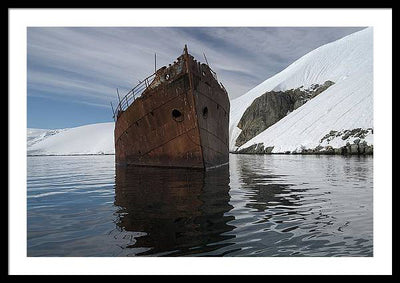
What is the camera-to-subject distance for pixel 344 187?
10766 mm

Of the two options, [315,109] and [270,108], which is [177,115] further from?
[270,108]

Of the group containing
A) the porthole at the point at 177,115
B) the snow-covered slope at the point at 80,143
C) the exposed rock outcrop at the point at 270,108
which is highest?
the exposed rock outcrop at the point at 270,108

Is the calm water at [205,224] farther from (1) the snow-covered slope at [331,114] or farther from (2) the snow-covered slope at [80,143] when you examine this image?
(2) the snow-covered slope at [80,143]

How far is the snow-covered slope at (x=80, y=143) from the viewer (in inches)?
4813

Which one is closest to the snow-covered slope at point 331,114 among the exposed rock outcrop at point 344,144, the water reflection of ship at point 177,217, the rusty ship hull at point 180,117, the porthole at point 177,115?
the exposed rock outcrop at point 344,144

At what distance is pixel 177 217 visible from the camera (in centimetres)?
655

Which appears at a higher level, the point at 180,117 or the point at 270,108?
the point at 270,108

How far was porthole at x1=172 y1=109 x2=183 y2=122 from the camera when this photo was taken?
655 inches

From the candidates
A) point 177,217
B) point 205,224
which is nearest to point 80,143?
point 177,217

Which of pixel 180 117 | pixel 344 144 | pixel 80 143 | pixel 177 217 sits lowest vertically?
pixel 80 143

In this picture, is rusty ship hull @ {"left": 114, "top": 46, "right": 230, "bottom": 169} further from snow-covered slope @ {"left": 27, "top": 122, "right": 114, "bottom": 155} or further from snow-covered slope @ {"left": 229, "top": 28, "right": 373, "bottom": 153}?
snow-covered slope @ {"left": 27, "top": 122, "right": 114, "bottom": 155}

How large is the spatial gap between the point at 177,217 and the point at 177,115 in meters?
10.9

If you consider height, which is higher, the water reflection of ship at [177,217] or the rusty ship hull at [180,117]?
the rusty ship hull at [180,117]
